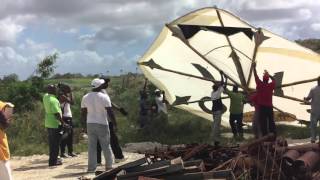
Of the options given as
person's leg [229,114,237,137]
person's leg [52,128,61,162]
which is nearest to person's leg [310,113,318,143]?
person's leg [229,114,237,137]

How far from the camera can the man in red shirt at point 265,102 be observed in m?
12.7

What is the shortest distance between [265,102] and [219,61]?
4810 millimetres

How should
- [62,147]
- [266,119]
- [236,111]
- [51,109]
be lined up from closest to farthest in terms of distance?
[51,109], [266,119], [62,147], [236,111]

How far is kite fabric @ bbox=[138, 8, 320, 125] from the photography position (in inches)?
617

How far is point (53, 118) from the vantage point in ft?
38.4

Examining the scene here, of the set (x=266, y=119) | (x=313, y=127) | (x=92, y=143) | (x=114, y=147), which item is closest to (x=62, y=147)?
(x=114, y=147)

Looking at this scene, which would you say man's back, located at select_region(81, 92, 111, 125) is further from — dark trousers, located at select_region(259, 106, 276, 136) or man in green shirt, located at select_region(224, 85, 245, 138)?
man in green shirt, located at select_region(224, 85, 245, 138)

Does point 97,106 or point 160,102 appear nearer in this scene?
point 97,106

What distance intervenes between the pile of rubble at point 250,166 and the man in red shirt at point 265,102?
14.5 feet

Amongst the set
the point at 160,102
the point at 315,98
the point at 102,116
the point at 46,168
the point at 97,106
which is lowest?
the point at 46,168

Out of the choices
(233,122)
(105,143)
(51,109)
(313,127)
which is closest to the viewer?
(105,143)

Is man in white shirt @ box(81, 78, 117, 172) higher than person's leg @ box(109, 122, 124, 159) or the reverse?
higher

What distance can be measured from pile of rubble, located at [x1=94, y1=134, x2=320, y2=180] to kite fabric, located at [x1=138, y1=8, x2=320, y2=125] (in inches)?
277

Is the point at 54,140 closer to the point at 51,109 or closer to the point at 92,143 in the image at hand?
the point at 51,109
